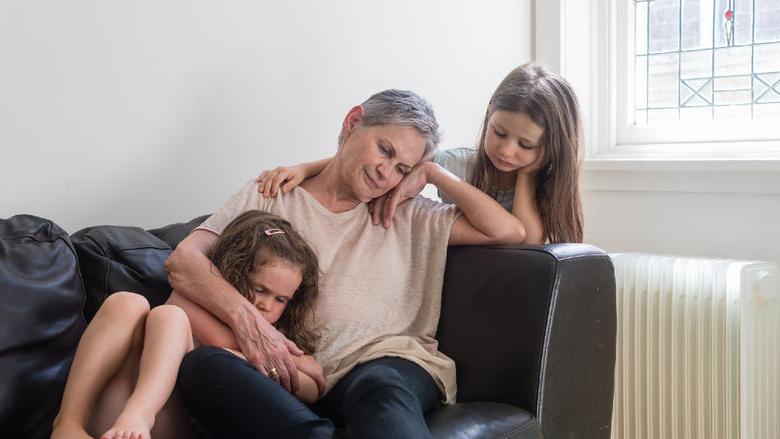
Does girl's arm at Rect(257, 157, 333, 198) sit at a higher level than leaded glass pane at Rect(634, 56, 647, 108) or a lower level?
lower

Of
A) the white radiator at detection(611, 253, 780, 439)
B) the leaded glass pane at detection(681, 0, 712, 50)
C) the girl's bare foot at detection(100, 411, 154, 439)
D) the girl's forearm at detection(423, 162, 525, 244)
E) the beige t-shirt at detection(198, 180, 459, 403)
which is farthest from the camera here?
the leaded glass pane at detection(681, 0, 712, 50)

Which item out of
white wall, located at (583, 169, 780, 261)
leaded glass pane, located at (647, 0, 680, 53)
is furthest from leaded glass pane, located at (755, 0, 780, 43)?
white wall, located at (583, 169, 780, 261)

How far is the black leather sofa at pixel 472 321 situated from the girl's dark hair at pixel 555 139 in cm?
23

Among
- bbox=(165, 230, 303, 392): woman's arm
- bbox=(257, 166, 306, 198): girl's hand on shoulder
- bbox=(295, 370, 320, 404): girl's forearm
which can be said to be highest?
bbox=(257, 166, 306, 198): girl's hand on shoulder

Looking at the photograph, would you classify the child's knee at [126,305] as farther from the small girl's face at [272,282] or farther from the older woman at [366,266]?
the small girl's face at [272,282]

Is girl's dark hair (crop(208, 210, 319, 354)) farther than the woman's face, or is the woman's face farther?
the woman's face

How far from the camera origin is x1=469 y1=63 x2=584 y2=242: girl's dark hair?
6.64 feet

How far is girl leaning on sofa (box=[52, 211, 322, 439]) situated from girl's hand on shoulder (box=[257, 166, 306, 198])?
118mm

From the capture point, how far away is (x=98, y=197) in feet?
6.44

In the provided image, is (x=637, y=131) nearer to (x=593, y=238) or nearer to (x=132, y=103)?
(x=593, y=238)

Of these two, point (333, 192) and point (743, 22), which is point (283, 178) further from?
point (743, 22)

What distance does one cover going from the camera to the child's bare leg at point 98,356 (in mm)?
1457

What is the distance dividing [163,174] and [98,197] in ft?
0.57

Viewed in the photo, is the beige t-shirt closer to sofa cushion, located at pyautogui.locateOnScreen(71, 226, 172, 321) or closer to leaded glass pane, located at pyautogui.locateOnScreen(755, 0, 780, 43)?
sofa cushion, located at pyautogui.locateOnScreen(71, 226, 172, 321)
